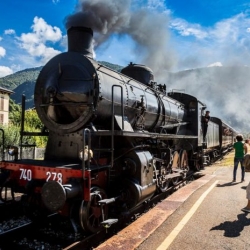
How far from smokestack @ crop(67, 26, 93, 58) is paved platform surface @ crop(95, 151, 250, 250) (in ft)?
11.8

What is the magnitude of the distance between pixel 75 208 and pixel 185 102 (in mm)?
7980

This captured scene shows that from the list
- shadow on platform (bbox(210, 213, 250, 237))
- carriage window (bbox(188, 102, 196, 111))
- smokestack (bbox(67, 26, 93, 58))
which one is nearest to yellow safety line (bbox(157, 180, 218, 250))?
shadow on platform (bbox(210, 213, 250, 237))

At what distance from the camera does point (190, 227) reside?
4.95 m

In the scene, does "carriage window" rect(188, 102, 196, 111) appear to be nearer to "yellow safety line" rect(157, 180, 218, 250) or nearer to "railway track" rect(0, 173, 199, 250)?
"yellow safety line" rect(157, 180, 218, 250)

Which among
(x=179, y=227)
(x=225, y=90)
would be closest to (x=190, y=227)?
(x=179, y=227)

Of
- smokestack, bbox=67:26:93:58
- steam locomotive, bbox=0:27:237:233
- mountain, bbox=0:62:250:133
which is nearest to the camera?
steam locomotive, bbox=0:27:237:233

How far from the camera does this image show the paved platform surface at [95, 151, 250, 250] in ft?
13.9

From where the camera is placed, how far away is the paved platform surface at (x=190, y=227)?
13.9 ft

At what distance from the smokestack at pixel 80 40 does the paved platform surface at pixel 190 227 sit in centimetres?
361

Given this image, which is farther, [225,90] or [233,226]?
[225,90]

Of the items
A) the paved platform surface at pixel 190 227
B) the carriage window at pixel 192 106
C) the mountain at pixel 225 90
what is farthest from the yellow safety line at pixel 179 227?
the mountain at pixel 225 90

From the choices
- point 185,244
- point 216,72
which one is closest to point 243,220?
point 185,244

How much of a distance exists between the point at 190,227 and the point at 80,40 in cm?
426

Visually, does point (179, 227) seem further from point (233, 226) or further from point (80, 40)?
point (80, 40)
